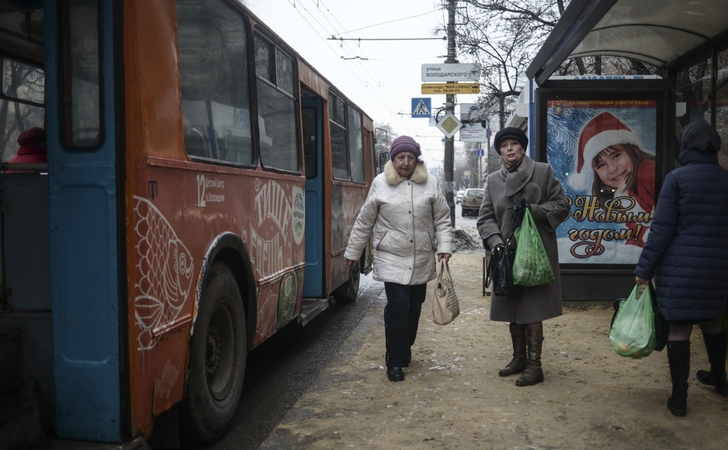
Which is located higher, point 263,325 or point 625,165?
point 625,165

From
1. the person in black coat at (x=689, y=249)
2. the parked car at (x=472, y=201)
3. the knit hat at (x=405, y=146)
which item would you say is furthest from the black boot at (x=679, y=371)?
the parked car at (x=472, y=201)

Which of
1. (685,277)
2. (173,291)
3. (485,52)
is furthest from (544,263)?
(485,52)

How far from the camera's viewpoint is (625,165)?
8367mm

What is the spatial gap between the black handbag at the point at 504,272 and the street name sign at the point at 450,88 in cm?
1176

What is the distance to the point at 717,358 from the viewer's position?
4.85m

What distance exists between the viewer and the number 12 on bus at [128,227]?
10.7ft

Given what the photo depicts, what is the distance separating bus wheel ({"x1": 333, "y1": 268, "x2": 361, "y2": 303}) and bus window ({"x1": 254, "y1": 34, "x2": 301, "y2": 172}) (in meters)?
3.54

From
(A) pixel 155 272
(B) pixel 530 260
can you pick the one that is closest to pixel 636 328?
(B) pixel 530 260

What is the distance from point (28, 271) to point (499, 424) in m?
2.90

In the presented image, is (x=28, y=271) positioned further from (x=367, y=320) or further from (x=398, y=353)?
(x=367, y=320)

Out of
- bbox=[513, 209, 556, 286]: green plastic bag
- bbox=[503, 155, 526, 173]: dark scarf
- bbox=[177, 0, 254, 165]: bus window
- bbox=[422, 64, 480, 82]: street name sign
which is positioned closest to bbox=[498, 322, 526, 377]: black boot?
bbox=[513, 209, 556, 286]: green plastic bag

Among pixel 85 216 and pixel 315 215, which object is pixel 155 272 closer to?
pixel 85 216

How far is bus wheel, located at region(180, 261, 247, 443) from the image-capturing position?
3.94 metres

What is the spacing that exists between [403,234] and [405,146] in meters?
0.71
